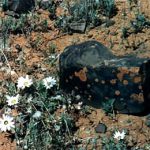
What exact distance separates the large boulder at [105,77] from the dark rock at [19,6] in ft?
4.78

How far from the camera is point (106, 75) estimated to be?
6117mm

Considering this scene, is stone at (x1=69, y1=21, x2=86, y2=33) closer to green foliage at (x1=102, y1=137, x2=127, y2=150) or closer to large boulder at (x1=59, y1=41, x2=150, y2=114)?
large boulder at (x1=59, y1=41, x2=150, y2=114)

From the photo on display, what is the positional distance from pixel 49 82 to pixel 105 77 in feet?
2.25

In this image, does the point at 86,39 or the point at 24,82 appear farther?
the point at 86,39

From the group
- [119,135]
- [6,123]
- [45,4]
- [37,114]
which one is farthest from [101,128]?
[45,4]


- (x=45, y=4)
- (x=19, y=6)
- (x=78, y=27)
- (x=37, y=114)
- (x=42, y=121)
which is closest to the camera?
(x=42, y=121)

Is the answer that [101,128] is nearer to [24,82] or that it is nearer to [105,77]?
[105,77]

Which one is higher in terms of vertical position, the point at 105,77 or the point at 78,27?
the point at 78,27

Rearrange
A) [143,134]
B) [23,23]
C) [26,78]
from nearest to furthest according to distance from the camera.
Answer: [143,134]
[26,78]
[23,23]

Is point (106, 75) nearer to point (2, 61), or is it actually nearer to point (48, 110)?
point (48, 110)

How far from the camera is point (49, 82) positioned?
21.0 ft

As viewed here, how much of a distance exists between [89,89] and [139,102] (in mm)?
591

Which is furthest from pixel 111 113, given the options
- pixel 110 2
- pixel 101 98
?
pixel 110 2

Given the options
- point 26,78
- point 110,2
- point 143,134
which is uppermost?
point 110,2
